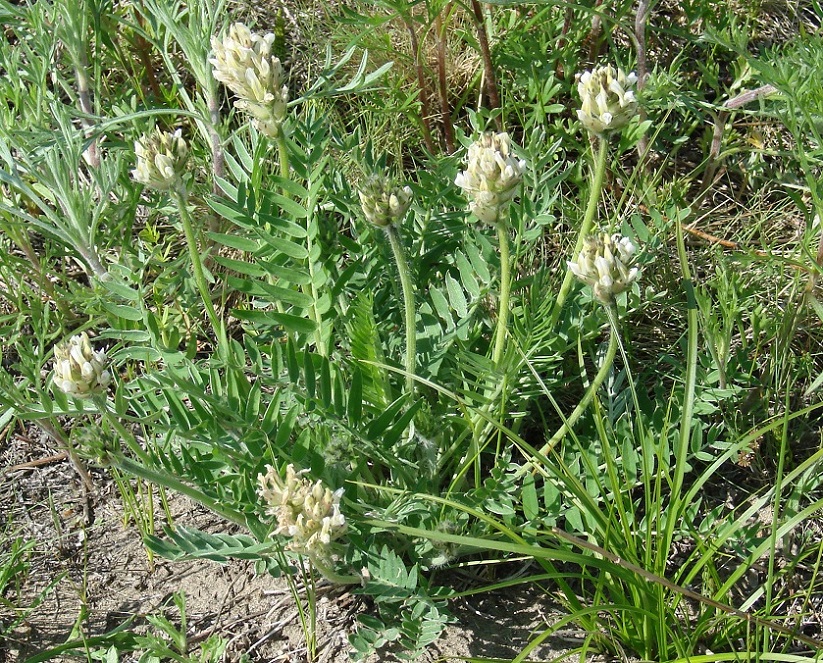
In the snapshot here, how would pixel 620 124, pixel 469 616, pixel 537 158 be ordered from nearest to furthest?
pixel 620 124 < pixel 469 616 < pixel 537 158

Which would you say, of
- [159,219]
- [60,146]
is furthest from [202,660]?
[159,219]

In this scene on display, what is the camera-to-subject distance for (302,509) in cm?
150

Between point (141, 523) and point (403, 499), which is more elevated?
point (403, 499)

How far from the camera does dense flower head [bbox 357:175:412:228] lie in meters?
1.68

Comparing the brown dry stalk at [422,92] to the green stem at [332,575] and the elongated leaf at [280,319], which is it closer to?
the elongated leaf at [280,319]

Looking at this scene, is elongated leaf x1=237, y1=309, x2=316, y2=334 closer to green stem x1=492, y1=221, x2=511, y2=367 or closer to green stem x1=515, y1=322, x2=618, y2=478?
green stem x1=492, y1=221, x2=511, y2=367

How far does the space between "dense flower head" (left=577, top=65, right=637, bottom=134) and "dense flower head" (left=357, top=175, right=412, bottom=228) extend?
380 millimetres

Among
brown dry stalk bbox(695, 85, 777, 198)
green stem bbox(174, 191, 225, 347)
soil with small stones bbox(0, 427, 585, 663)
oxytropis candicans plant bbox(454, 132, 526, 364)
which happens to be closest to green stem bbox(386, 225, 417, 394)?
oxytropis candicans plant bbox(454, 132, 526, 364)

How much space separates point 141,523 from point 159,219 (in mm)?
1167

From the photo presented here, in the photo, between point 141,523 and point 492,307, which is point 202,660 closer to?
point 141,523

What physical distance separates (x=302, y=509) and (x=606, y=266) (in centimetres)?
69

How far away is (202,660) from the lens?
187 centimetres

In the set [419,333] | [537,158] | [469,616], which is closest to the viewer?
[469,616]

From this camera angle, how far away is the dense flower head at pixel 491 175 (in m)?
1.59
